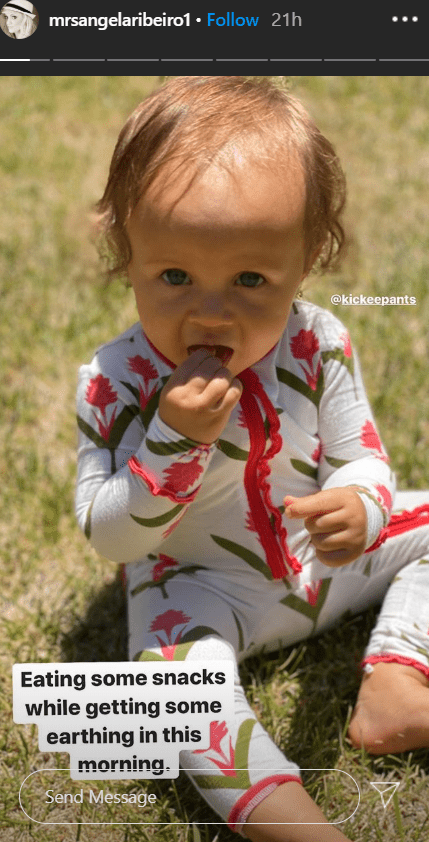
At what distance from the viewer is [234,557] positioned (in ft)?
3.47

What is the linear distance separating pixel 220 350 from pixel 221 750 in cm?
39

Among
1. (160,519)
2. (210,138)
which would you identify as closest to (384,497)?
(160,519)

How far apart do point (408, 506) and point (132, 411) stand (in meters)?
0.40

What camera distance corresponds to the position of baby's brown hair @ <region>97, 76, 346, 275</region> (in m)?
0.83

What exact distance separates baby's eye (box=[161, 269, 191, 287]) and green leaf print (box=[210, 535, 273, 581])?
327mm

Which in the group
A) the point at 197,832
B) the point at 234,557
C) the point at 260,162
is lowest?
the point at 197,832

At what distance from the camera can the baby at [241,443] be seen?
833mm

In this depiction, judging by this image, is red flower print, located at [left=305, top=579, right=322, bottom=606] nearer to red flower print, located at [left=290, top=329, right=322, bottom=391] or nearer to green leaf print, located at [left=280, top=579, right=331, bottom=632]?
green leaf print, located at [left=280, top=579, right=331, bottom=632]

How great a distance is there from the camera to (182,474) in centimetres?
89

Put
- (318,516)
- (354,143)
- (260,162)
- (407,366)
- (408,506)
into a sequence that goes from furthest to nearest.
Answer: (354,143) → (407,366) → (408,506) → (318,516) → (260,162)
